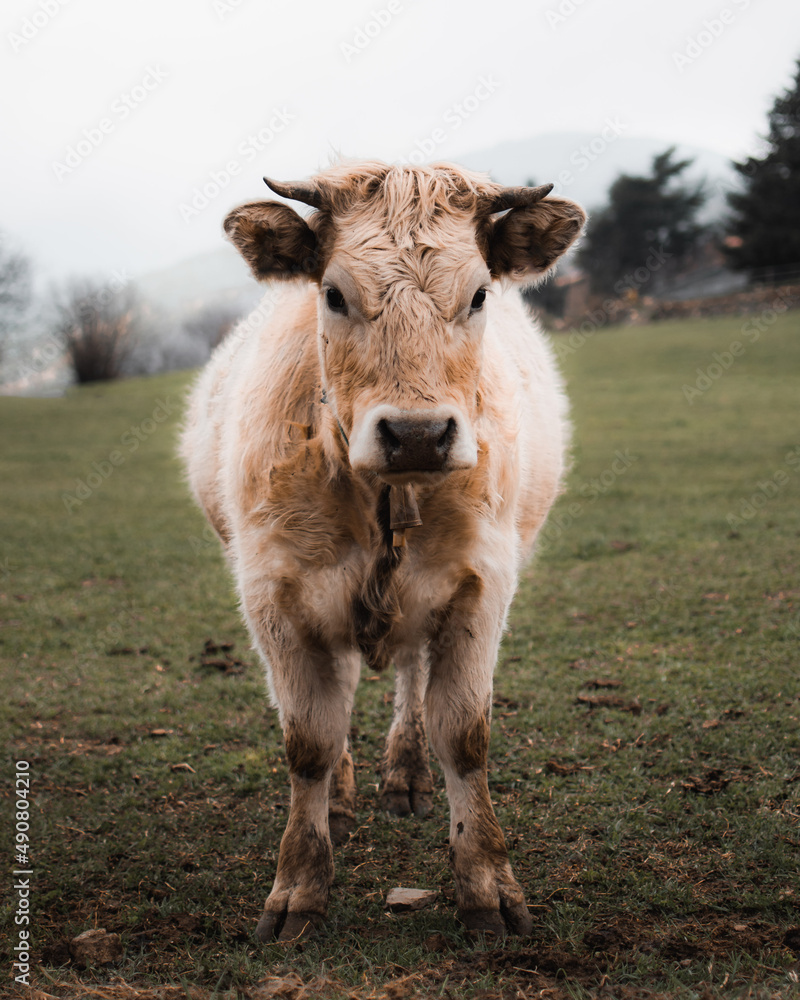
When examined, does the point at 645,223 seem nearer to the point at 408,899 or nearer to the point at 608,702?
the point at 608,702

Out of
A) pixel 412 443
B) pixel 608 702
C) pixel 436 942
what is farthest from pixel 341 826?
pixel 412 443

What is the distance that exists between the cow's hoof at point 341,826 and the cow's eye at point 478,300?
8.24 ft

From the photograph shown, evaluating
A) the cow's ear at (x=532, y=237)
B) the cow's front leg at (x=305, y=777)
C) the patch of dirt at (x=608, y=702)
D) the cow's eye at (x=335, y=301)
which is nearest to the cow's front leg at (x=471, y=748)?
the cow's front leg at (x=305, y=777)

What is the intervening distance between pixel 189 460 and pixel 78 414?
2253 centimetres

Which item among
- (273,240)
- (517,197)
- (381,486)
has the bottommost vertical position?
(381,486)

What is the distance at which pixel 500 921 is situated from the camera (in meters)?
3.27

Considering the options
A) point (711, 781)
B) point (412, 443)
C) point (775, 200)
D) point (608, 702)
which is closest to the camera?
point (412, 443)

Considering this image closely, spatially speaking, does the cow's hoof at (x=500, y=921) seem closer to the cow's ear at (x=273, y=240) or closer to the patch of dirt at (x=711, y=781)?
the patch of dirt at (x=711, y=781)

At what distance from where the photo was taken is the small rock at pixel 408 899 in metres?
3.39

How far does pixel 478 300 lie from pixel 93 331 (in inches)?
1486

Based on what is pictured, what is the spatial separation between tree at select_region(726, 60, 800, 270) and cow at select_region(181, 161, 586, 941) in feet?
134

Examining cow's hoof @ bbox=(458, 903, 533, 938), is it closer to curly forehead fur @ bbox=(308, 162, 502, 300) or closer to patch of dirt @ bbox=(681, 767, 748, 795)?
patch of dirt @ bbox=(681, 767, 748, 795)

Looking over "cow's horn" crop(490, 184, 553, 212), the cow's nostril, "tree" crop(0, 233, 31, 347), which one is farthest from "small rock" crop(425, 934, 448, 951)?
"tree" crop(0, 233, 31, 347)

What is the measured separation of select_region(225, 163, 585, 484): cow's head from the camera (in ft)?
8.79
